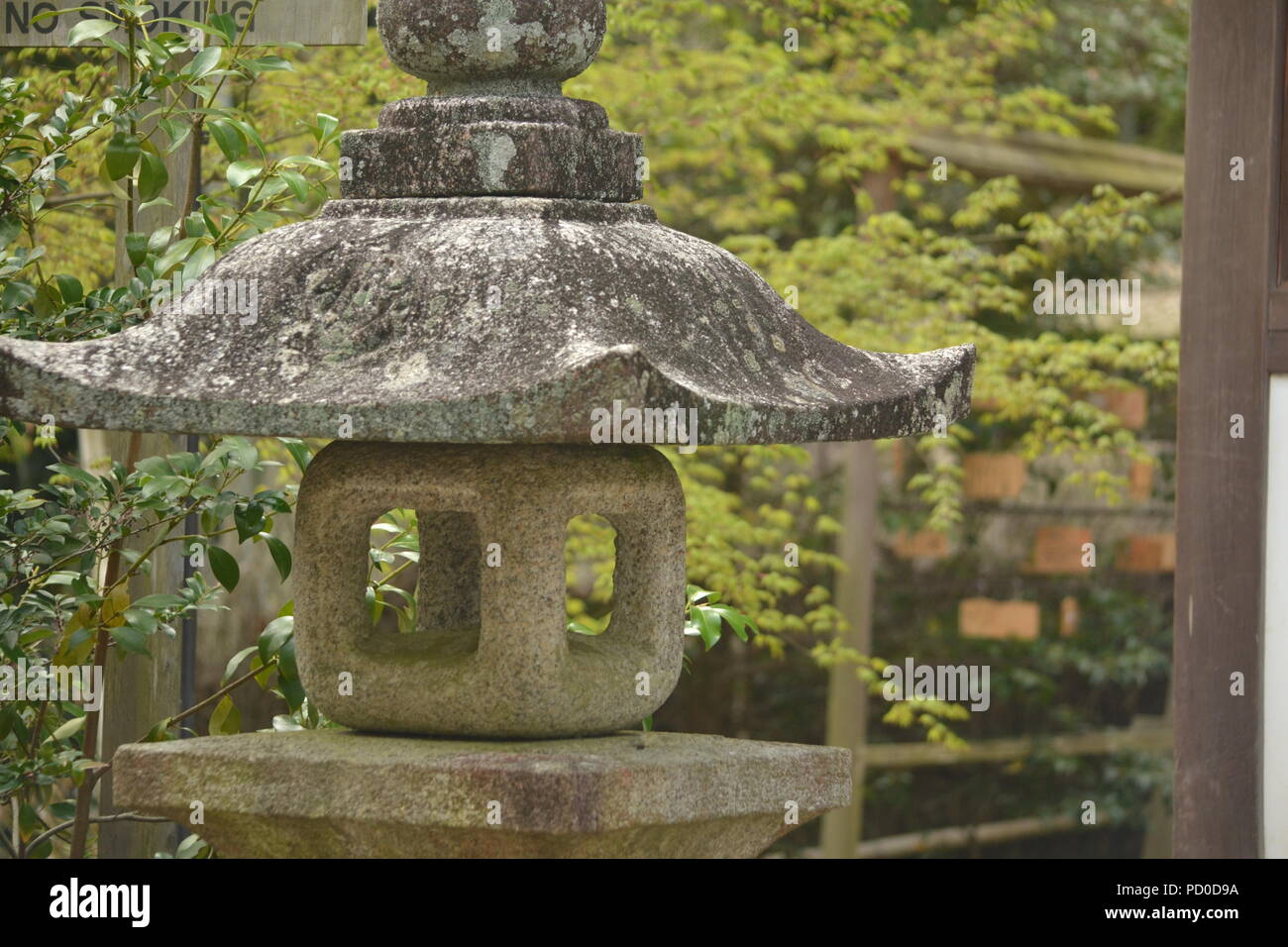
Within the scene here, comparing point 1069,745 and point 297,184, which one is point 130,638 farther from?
point 1069,745

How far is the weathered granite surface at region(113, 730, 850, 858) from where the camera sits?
2582 mm

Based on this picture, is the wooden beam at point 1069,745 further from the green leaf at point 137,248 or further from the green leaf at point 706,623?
the green leaf at point 137,248

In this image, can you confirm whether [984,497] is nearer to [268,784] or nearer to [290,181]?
[290,181]

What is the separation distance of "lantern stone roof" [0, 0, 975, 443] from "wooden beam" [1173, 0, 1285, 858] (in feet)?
4.64

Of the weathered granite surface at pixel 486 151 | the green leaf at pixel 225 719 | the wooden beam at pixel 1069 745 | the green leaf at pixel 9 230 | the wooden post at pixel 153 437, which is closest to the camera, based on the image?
the weathered granite surface at pixel 486 151

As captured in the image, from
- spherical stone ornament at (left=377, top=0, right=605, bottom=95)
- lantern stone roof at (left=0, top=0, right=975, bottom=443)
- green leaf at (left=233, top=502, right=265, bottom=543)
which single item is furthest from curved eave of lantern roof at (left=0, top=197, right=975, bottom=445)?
green leaf at (left=233, top=502, right=265, bottom=543)

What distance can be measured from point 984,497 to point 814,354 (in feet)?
20.3

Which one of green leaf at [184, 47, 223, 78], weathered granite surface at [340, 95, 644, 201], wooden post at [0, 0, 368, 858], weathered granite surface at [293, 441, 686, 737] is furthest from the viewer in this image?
wooden post at [0, 0, 368, 858]

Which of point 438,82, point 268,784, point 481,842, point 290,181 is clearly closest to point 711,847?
point 481,842

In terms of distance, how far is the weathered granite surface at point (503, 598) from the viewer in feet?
9.04

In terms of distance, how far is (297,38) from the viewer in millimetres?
4215

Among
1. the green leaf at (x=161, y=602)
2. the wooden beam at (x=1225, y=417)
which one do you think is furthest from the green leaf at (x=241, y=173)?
the wooden beam at (x=1225, y=417)

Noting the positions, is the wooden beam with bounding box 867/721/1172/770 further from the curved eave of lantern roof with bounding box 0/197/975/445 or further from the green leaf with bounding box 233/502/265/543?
the curved eave of lantern roof with bounding box 0/197/975/445

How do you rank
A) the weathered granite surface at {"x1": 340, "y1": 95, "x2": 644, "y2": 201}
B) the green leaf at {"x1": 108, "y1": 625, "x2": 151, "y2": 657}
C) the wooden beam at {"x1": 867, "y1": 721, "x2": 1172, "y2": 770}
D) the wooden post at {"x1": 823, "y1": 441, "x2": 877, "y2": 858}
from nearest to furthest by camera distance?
the weathered granite surface at {"x1": 340, "y1": 95, "x2": 644, "y2": 201} → the green leaf at {"x1": 108, "y1": 625, "x2": 151, "y2": 657} → the wooden post at {"x1": 823, "y1": 441, "x2": 877, "y2": 858} → the wooden beam at {"x1": 867, "y1": 721, "x2": 1172, "y2": 770}
